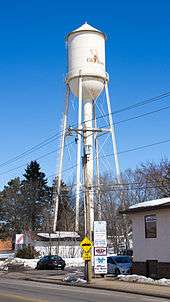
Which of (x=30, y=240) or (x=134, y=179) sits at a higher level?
(x=134, y=179)

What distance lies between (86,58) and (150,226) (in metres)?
26.2

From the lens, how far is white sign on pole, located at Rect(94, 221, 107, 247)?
33.2 metres

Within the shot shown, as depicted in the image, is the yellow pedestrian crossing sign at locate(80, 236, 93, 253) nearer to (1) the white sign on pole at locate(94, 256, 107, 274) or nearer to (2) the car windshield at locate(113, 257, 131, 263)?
(1) the white sign on pole at locate(94, 256, 107, 274)

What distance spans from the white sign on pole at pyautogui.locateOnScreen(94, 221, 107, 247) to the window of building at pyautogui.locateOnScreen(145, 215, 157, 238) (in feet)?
8.30

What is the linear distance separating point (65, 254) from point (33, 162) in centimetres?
3679

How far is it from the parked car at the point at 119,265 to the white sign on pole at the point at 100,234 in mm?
3485

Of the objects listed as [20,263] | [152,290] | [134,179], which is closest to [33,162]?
[134,179]

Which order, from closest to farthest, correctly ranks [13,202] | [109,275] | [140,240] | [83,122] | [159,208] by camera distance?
[159,208] → [140,240] → [109,275] → [83,122] → [13,202]

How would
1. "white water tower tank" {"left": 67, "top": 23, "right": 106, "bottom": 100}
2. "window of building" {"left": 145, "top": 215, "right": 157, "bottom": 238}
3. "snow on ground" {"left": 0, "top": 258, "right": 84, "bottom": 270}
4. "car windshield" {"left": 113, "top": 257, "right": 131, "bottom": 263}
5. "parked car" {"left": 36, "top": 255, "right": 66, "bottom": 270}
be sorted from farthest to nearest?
"white water tower tank" {"left": 67, "top": 23, "right": 106, "bottom": 100}
"snow on ground" {"left": 0, "top": 258, "right": 84, "bottom": 270}
"parked car" {"left": 36, "top": 255, "right": 66, "bottom": 270}
"car windshield" {"left": 113, "top": 257, "right": 131, "bottom": 263}
"window of building" {"left": 145, "top": 215, "right": 157, "bottom": 238}

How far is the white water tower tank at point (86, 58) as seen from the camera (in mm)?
55094

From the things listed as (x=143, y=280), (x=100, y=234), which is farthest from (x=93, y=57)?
(x=143, y=280)

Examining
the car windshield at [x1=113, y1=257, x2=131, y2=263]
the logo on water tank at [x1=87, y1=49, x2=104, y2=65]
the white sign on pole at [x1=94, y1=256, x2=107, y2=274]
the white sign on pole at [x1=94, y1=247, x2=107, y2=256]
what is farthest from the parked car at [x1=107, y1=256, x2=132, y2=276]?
the logo on water tank at [x1=87, y1=49, x2=104, y2=65]

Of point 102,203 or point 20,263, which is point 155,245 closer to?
point 20,263

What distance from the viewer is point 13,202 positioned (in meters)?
92.9
